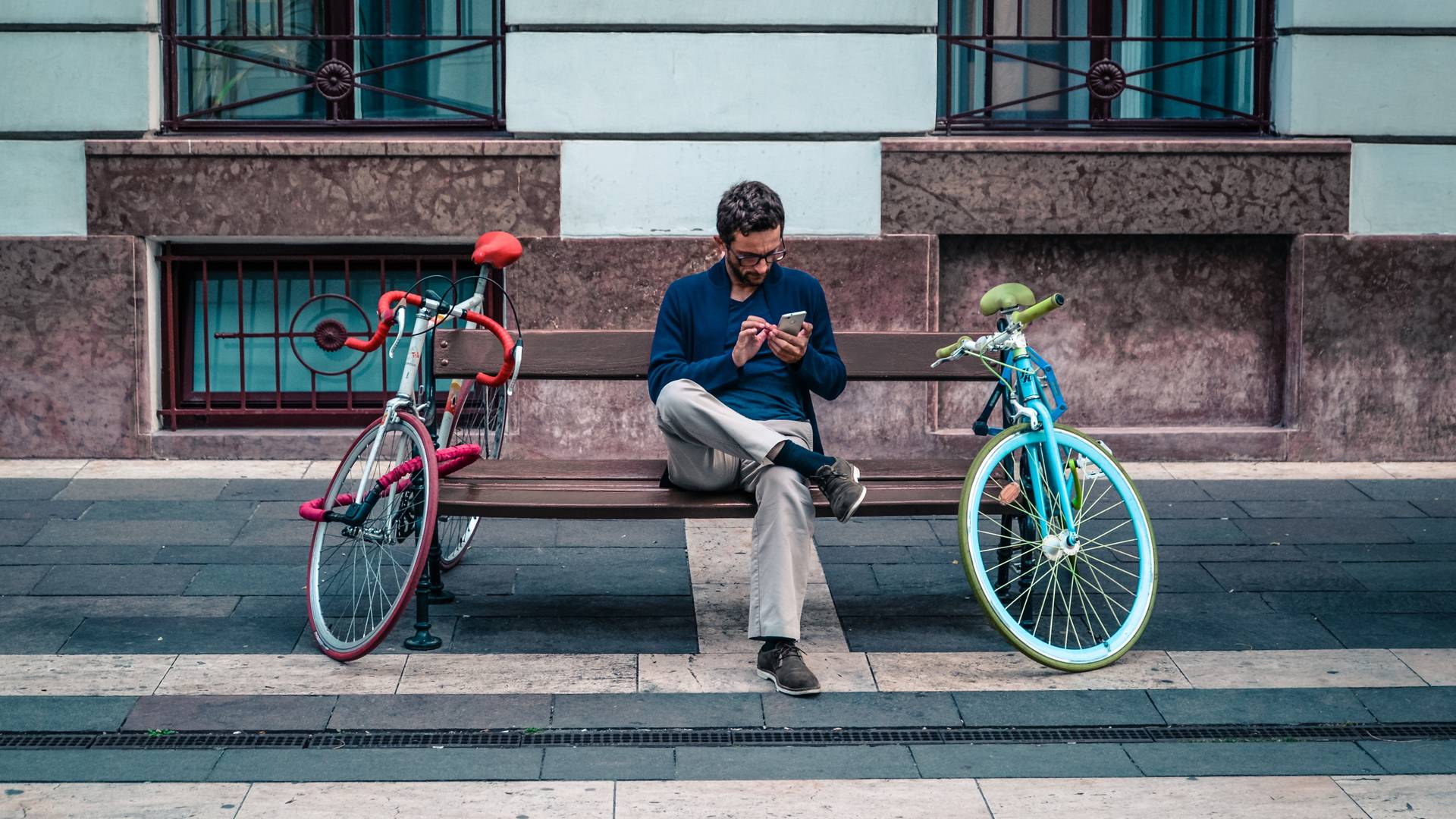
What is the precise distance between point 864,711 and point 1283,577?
2199mm

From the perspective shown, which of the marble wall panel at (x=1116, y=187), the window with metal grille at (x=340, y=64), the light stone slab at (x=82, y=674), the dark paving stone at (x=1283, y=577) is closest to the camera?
the light stone slab at (x=82, y=674)

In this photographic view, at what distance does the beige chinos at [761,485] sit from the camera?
512 cm

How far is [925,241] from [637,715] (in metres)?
3.99

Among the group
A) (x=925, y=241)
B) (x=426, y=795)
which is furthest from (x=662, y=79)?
(x=426, y=795)

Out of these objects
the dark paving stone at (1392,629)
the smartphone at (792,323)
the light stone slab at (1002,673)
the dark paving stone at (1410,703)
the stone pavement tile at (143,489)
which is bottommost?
the dark paving stone at (1410,703)

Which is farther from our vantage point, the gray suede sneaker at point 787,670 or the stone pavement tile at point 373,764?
the gray suede sneaker at point 787,670

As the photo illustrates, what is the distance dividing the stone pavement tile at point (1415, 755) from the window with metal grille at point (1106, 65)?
446 centimetres

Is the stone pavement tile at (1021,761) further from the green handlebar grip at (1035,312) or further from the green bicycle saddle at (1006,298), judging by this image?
the green bicycle saddle at (1006,298)

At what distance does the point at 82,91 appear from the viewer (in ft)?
26.5

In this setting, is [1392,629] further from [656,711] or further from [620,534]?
[620,534]

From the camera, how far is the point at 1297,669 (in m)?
5.28

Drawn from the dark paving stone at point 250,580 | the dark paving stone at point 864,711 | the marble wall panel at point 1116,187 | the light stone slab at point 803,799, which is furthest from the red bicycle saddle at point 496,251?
the marble wall panel at point 1116,187

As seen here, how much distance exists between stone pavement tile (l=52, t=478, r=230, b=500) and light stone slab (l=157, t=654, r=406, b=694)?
7.74 ft

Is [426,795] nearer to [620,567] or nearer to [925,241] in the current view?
[620,567]
